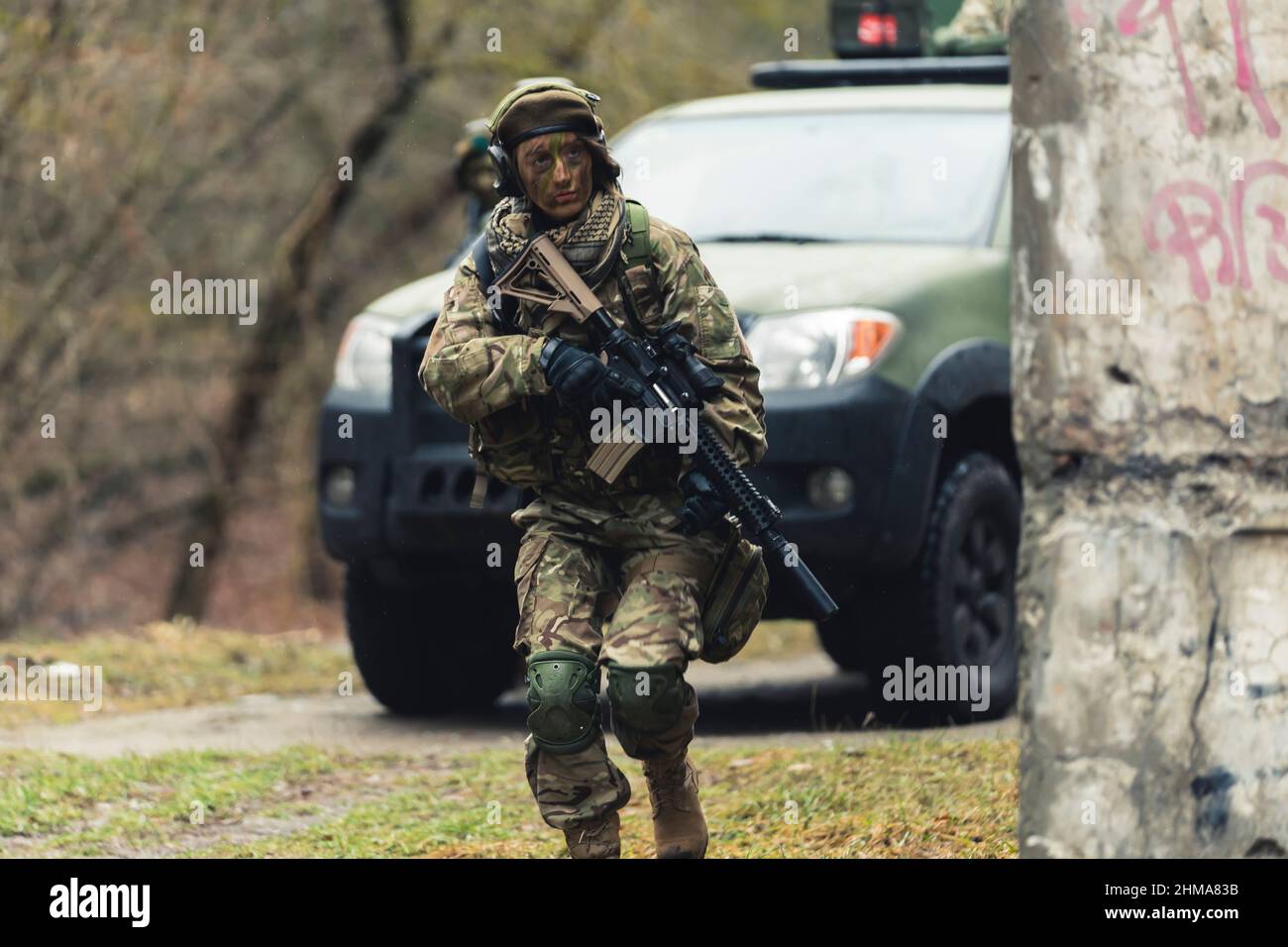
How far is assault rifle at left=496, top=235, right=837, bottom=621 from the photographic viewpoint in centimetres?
489

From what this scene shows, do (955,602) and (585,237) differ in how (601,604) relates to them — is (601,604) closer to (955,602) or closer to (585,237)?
(585,237)

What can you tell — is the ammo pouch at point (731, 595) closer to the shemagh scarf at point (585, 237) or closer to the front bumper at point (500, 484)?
the shemagh scarf at point (585, 237)

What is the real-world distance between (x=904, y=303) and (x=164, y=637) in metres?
4.59

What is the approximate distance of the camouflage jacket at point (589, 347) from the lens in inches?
196

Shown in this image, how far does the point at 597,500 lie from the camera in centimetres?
505

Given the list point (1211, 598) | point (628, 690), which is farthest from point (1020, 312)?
point (628, 690)

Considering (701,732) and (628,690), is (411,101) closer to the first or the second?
(701,732)

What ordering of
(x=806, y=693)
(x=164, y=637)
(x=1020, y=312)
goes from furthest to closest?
(x=164, y=637) < (x=806, y=693) < (x=1020, y=312)


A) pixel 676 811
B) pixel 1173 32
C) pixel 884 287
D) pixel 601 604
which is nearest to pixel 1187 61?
pixel 1173 32

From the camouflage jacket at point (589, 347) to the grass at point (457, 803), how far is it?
1.00m

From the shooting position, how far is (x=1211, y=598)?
13.8 ft

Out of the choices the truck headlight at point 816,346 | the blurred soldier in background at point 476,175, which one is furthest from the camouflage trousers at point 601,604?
the blurred soldier in background at point 476,175

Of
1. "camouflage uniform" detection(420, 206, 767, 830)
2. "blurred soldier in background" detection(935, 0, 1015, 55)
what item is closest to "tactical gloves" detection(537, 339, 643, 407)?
"camouflage uniform" detection(420, 206, 767, 830)

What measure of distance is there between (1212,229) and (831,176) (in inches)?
136
